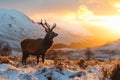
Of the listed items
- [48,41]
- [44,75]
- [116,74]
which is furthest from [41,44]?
[44,75]

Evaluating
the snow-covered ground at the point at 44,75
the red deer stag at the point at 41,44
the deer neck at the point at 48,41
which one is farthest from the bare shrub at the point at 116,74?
the deer neck at the point at 48,41

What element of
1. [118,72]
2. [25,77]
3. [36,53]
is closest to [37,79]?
[25,77]

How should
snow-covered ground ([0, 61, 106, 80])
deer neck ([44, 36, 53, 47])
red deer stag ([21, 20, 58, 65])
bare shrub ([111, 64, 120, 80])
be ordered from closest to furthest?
snow-covered ground ([0, 61, 106, 80]) → bare shrub ([111, 64, 120, 80]) → red deer stag ([21, 20, 58, 65]) → deer neck ([44, 36, 53, 47])

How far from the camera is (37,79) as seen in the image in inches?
681

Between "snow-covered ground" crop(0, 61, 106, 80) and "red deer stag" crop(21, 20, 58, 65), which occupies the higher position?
"red deer stag" crop(21, 20, 58, 65)

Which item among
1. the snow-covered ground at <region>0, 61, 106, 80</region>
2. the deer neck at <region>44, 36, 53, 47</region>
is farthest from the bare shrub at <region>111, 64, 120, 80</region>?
the deer neck at <region>44, 36, 53, 47</region>

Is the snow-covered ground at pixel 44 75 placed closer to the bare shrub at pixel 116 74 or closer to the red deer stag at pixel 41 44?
the bare shrub at pixel 116 74

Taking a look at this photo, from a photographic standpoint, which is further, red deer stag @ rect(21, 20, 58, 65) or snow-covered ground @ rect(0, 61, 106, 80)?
red deer stag @ rect(21, 20, 58, 65)

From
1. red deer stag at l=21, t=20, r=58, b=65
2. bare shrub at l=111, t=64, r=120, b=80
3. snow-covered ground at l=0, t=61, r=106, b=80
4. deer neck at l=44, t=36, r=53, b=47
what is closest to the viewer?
snow-covered ground at l=0, t=61, r=106, b=80

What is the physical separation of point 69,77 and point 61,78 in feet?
2.17

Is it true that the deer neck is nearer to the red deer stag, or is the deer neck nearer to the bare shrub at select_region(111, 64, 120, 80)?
the red deer stag

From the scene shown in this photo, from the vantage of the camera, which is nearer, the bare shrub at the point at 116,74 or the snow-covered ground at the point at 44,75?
the snow-covered ground at the point at 44,75

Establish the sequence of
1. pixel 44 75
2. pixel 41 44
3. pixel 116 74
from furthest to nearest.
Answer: pixel 41 44 → pixel 116 74 → pixel 44 75

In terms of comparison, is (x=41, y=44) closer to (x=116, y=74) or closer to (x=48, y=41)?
(x=48, y=41)
